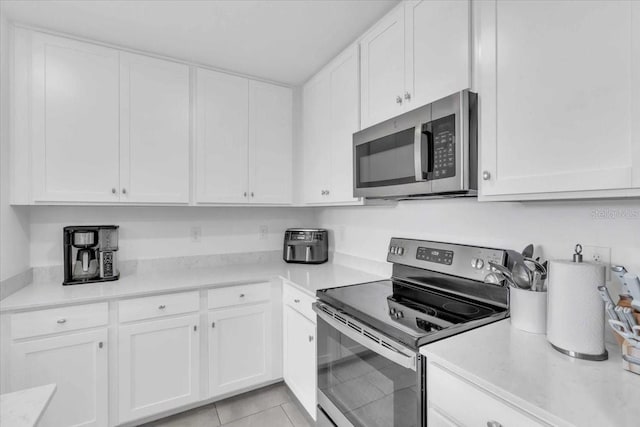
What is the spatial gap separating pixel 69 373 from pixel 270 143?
192 cm

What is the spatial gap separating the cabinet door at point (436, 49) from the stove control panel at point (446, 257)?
28.2 inches

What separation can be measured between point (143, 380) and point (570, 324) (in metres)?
2.12

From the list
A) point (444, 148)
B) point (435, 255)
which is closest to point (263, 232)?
point (435, 255)

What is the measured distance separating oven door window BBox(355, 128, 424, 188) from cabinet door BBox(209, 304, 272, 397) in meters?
1.19

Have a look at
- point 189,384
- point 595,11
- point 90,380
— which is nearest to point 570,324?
point 595,11

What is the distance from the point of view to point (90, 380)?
1671mm

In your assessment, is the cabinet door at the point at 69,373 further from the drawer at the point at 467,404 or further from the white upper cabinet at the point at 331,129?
the drawer at the point at 467,404

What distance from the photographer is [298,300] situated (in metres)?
1.94

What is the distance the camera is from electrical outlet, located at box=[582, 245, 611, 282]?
1.05 meters

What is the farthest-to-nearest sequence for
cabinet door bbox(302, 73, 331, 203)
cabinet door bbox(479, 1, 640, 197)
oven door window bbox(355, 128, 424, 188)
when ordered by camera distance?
cabinet door bbox(302, 73, 331, 203)
oven door window bbox(355, 128, 424, 188)
cabinet door bbox(479, 1, 640, 197)

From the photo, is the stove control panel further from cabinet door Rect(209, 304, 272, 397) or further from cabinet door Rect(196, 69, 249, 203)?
cabinet door Rect(196, 69, 249, 203)

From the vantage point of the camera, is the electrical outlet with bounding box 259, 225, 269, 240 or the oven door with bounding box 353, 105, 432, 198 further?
the electrical outlet with bounding box 259, 225, 269, 240

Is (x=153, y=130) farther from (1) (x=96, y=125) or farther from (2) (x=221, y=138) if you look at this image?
(2) (x=221, y=138)

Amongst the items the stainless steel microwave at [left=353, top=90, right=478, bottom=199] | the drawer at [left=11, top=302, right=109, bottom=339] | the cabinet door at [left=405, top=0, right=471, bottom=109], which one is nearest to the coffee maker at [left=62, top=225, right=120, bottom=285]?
the drawer at [left=11, top=302, right=109, bottom=339]
